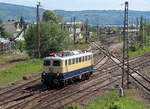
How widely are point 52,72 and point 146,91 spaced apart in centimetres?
858

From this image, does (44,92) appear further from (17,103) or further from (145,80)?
(145,80)

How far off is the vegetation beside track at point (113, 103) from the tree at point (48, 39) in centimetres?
3412

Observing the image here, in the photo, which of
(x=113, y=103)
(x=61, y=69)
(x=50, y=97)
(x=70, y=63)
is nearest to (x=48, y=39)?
(x=70, y=63)

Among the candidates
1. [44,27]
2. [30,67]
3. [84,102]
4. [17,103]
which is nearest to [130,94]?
[84,102]

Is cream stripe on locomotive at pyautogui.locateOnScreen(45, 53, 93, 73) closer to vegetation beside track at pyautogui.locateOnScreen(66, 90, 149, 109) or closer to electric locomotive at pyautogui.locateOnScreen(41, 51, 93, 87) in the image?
electric locomotive at pyautogui.locateOnScreen(41, 51, 93, 87)

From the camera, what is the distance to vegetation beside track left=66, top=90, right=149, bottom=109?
2103 cm

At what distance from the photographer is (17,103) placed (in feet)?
80.9

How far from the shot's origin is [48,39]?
199 feet

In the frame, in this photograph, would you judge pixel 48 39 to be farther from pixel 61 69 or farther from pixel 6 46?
pixel 61 69

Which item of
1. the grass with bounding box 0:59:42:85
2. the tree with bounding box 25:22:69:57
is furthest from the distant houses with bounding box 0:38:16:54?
the grass with bounding box 0:59:42:85

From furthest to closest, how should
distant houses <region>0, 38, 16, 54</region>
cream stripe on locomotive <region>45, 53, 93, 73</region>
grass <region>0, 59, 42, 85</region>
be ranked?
1. distant houses <region>0, 38, 16, 54</region>
2. grass <region>0, 59, 42, 85</region>
3. cream stripe on locomotive <region>45, 53, 93, 73</region>

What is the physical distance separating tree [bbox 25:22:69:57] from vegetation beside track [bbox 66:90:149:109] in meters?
34.1

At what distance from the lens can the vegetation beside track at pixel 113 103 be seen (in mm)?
21031

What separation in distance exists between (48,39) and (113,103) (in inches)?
1585
